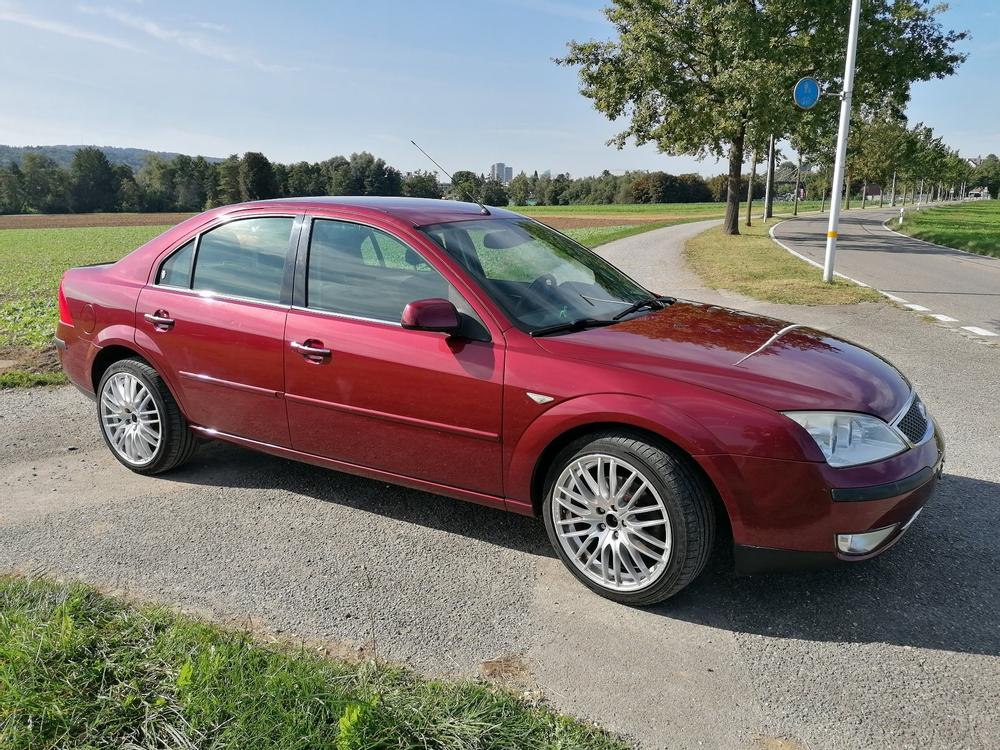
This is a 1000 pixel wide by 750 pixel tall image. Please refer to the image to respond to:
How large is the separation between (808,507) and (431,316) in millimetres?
1693

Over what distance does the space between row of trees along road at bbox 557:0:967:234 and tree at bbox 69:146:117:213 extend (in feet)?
251

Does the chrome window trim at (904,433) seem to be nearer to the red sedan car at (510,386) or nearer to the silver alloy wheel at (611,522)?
the red sedan car at (510,386)

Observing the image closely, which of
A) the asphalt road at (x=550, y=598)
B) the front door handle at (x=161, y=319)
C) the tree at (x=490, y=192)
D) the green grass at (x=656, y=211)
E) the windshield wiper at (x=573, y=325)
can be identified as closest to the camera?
the asphalt road at (x=550, y=598)

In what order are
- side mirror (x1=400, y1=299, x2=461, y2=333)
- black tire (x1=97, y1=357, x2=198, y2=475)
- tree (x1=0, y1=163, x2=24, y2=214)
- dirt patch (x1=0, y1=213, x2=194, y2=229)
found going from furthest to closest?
tree (x1=0, y1=163, x2=24, y2=214) < dirt patch (x1=0, y1=213, x2=194, y2=229) < black tire (x1=97, y1=357, x2=198, y2=475) < side mirror (x1=400, y1=299, x2=461, y2=333)

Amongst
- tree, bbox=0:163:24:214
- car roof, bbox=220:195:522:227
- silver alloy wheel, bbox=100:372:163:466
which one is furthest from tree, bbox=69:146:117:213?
car roof, bbox=220:195:522:227

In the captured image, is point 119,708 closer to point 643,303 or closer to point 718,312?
point 643,303

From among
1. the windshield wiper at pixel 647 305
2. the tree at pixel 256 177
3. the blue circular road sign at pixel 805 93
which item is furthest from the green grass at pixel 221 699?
the tree at pixel 256 177

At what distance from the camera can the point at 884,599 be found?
307 cm

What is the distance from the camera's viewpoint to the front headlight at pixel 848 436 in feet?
9.07

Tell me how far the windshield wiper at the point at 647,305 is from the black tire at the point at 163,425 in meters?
2.61

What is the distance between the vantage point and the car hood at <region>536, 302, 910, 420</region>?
9.47 feet

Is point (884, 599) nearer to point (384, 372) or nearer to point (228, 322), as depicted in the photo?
point (384, 372)

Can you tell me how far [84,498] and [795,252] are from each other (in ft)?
70.2

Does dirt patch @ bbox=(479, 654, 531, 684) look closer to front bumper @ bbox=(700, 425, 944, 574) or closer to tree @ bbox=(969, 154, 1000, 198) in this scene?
front bumper @ bbox=(700, 425, 944, 574)
